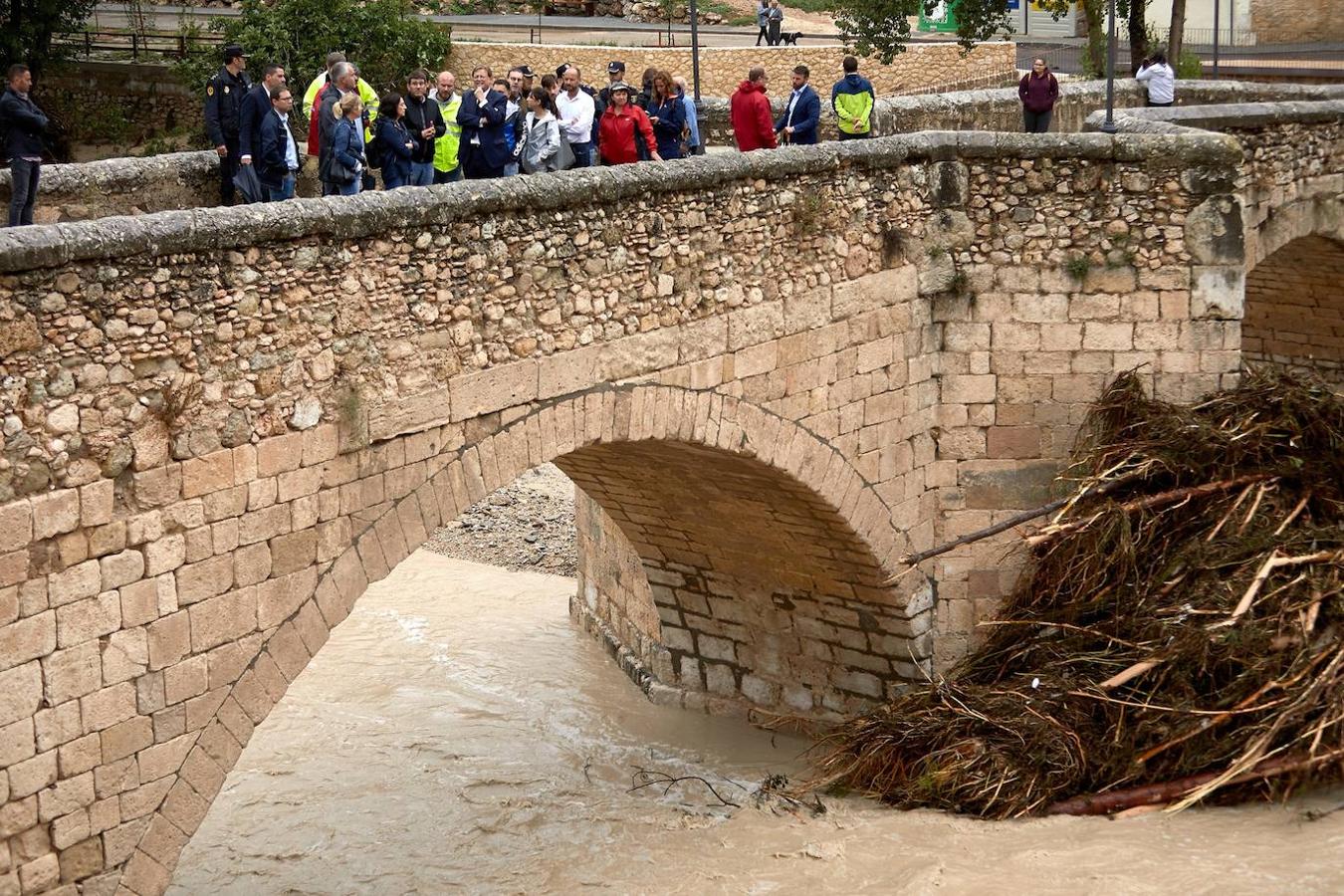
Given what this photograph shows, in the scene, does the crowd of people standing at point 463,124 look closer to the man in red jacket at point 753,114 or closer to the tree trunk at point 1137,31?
the man in red jacket at point 753,114

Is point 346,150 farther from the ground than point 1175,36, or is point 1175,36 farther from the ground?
point 1175,36

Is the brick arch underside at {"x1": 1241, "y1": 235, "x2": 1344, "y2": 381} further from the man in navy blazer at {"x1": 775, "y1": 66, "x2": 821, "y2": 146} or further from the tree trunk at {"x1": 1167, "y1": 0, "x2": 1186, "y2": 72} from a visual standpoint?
the man in navy blazer at {"x1": 775, "y1": 66, "x2": 821, "y2": 146}

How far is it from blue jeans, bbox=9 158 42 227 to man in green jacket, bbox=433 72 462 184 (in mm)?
2323

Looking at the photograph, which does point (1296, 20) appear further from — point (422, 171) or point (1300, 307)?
point (422, 171)

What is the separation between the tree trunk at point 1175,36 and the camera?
835 inches

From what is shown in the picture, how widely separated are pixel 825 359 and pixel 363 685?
5.59 meters

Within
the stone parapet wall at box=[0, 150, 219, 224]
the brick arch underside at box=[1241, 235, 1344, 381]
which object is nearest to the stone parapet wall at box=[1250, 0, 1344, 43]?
the brick arch underside at box=[1241, 235, 1344, 381]

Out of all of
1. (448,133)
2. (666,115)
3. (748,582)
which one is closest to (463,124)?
(448,133)

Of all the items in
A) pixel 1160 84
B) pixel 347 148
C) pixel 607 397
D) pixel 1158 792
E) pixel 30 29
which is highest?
pixel 30 29

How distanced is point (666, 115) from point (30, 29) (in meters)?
11.3

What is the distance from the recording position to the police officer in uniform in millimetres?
9156

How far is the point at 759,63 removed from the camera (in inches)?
907

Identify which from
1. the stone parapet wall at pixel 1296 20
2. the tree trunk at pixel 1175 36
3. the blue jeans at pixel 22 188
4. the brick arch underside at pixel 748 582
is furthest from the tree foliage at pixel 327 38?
the stone parapet wall at pixel 1296 20

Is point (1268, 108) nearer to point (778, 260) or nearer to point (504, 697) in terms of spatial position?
point (778, 260)
